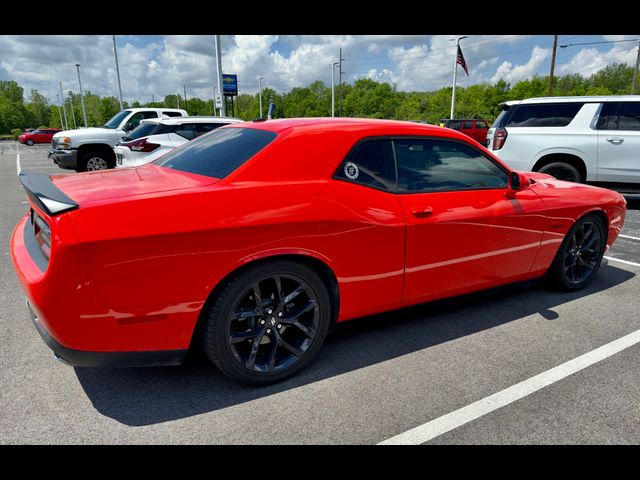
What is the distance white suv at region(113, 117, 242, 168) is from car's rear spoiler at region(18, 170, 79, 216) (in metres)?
5.58

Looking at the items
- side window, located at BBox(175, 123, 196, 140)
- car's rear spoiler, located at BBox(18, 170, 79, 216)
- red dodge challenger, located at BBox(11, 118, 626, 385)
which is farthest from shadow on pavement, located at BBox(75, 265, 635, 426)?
side window, located at BBox(175, 123, 196, 140)

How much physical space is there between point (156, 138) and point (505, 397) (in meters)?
7.90

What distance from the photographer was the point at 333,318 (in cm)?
283

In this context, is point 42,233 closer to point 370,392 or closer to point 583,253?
point 370,392

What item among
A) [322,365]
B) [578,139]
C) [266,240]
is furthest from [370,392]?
[578,139]

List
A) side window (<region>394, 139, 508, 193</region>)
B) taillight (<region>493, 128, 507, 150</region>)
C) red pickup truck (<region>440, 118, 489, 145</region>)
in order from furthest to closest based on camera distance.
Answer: red pickup truck (<region>440, 118, 489, 145</region>)
taillight (<region>493, 128, 507, 150</region>)
side window (<region>394, 139, 508, 193</region>)

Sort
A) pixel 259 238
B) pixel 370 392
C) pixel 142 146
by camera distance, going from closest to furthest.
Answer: pixel 259 238, pixel 370 392, pixel 142 146

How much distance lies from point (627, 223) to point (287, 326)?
22.3 feet

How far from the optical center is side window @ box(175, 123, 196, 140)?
9.00 metres

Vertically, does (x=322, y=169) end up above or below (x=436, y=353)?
above

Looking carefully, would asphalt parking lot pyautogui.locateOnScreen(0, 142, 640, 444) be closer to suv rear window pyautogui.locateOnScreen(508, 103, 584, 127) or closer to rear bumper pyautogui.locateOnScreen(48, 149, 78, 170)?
suv rear window pyautogui.locateOnScreen(508, 103, 584, 127)

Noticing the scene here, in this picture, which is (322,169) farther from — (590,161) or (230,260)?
(590,161)

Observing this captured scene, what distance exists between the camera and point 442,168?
3.22m
